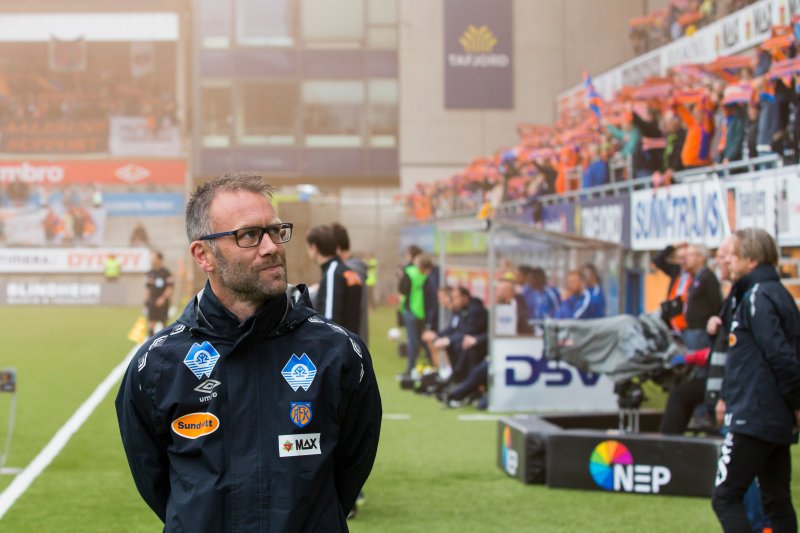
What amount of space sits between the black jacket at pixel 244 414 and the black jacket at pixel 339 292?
4.64 m

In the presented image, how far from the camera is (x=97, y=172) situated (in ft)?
173

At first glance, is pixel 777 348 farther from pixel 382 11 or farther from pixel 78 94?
pixel 78 94

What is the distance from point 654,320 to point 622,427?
3.38 feet

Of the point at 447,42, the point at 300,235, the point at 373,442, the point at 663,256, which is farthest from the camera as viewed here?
Answer: the point at 447,42

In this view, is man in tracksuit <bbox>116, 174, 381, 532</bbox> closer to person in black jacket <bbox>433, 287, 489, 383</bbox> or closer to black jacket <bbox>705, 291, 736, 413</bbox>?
black jacket <bbox>705, 291, 736, 413</bbox>

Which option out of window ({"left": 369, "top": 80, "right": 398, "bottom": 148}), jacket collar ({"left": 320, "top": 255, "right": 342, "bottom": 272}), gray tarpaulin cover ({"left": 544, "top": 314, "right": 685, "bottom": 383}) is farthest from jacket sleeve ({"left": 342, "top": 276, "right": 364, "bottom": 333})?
window ({"left": 369, "top": 80, "right": 398, "bottom": 148})

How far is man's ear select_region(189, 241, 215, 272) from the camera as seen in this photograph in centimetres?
358

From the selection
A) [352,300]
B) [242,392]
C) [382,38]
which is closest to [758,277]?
[352,300]

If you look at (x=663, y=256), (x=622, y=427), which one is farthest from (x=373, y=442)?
(x=663, y=256)

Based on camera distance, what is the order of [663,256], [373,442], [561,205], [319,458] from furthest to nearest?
1. [561,205]
2. [663,256]
3. [373,442]
4. [319,458]

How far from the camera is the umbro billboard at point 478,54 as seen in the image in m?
46.7

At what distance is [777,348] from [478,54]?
41.7 m

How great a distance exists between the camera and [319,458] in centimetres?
348

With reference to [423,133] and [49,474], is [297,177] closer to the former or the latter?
[423,133]
